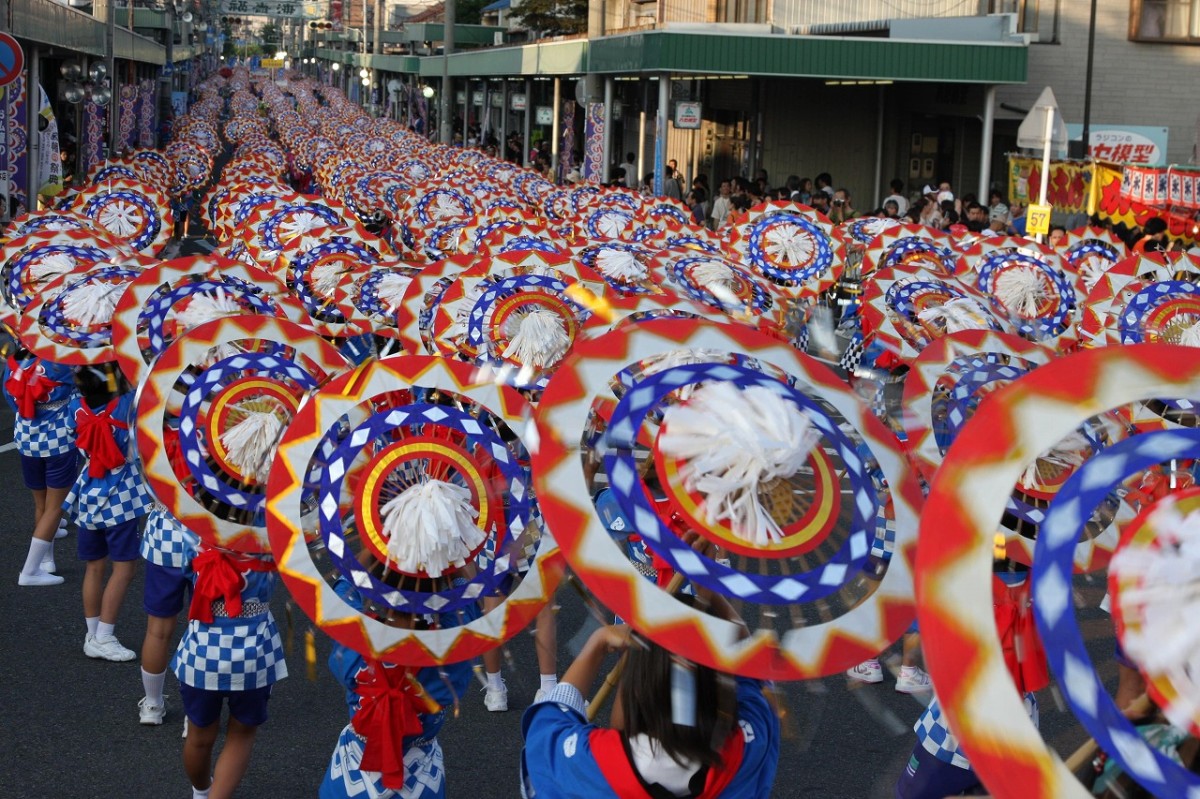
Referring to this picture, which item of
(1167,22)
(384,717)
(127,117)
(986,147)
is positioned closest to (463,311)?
(384,717)

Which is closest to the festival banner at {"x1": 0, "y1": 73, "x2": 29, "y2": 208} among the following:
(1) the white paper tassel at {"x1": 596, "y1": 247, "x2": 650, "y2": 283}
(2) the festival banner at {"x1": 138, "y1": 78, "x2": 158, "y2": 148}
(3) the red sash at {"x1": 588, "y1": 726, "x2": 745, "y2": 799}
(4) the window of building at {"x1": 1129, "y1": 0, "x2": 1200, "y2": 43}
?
(1) the white paper tassel at {"x1": 596, "y1": 247, "x2": 650, "y2": 283}

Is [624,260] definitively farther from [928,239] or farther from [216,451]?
[216,451]

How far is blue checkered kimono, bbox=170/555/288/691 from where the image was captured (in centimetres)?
435

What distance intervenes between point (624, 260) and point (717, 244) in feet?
7.79

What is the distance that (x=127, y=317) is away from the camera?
540 centimetres

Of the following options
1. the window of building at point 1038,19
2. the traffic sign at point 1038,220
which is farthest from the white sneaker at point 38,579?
the window of building at point 1038,19

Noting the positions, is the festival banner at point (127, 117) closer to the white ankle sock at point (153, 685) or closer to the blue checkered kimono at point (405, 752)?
the white ankle sock at point (153, 685)

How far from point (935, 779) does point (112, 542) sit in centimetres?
364

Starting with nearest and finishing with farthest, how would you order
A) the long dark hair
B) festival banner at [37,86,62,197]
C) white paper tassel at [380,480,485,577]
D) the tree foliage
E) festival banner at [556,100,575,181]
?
the long dark hair < white paper tassel at [380,480,485,577] < festival banner at [37,86,62,197] < festival banner at [556,100,575,181] < the tree foliage

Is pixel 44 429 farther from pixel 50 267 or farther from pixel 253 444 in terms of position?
pixel 253 444

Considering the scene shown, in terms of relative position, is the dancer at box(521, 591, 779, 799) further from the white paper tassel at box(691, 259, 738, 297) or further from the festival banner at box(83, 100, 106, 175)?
the festival banner at box(83, 100, 106, 175)

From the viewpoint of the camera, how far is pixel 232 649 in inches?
172

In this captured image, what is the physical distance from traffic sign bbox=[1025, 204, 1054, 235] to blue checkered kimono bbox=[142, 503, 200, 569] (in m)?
10.7

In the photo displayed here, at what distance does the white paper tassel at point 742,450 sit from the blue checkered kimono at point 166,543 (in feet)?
9.29
